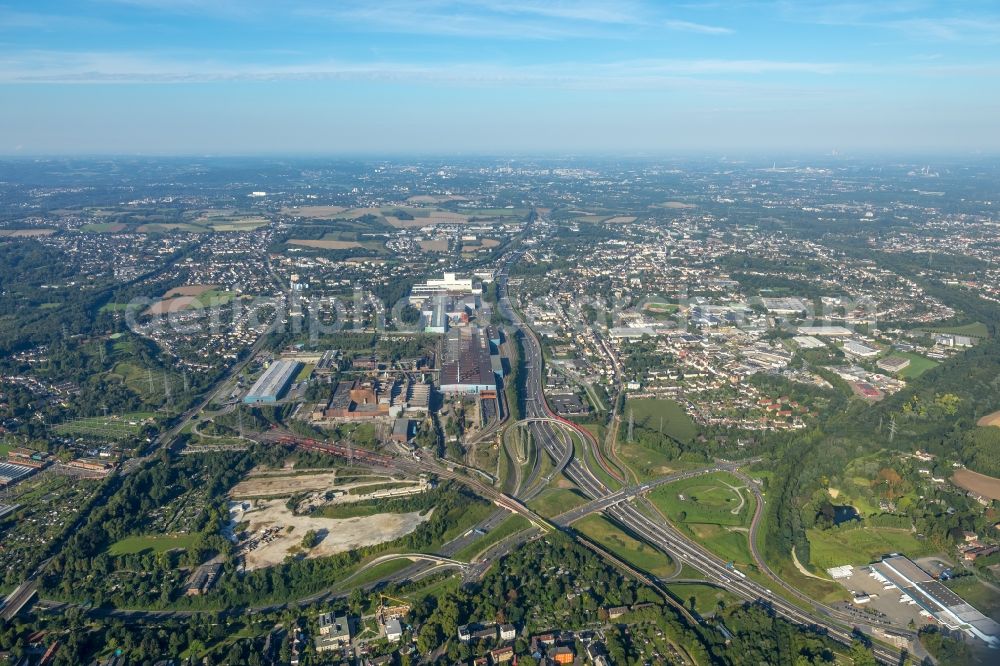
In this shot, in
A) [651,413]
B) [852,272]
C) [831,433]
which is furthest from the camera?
[852,272]

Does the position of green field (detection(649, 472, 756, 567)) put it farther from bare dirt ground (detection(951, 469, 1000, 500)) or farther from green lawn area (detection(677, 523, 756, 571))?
bare dirt ground (detection(951, 469, 1000, 500))

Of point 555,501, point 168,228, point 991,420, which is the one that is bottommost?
point 555,501

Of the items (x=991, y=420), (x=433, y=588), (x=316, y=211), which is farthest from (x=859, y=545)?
(x=316, y=211)

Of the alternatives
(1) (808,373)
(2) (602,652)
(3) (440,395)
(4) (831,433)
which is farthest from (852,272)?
(2) (602,652)

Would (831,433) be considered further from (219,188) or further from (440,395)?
(219,188)

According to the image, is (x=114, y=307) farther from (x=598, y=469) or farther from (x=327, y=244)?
(x=598, y=469)

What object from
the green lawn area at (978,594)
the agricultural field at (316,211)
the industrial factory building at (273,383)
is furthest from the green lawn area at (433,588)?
the agricultural field at (316,211)

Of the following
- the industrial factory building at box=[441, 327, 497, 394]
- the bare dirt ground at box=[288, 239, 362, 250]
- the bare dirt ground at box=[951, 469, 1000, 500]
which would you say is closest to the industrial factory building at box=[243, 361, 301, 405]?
the industrial factory building at box=[441, 327, 497, 394]
